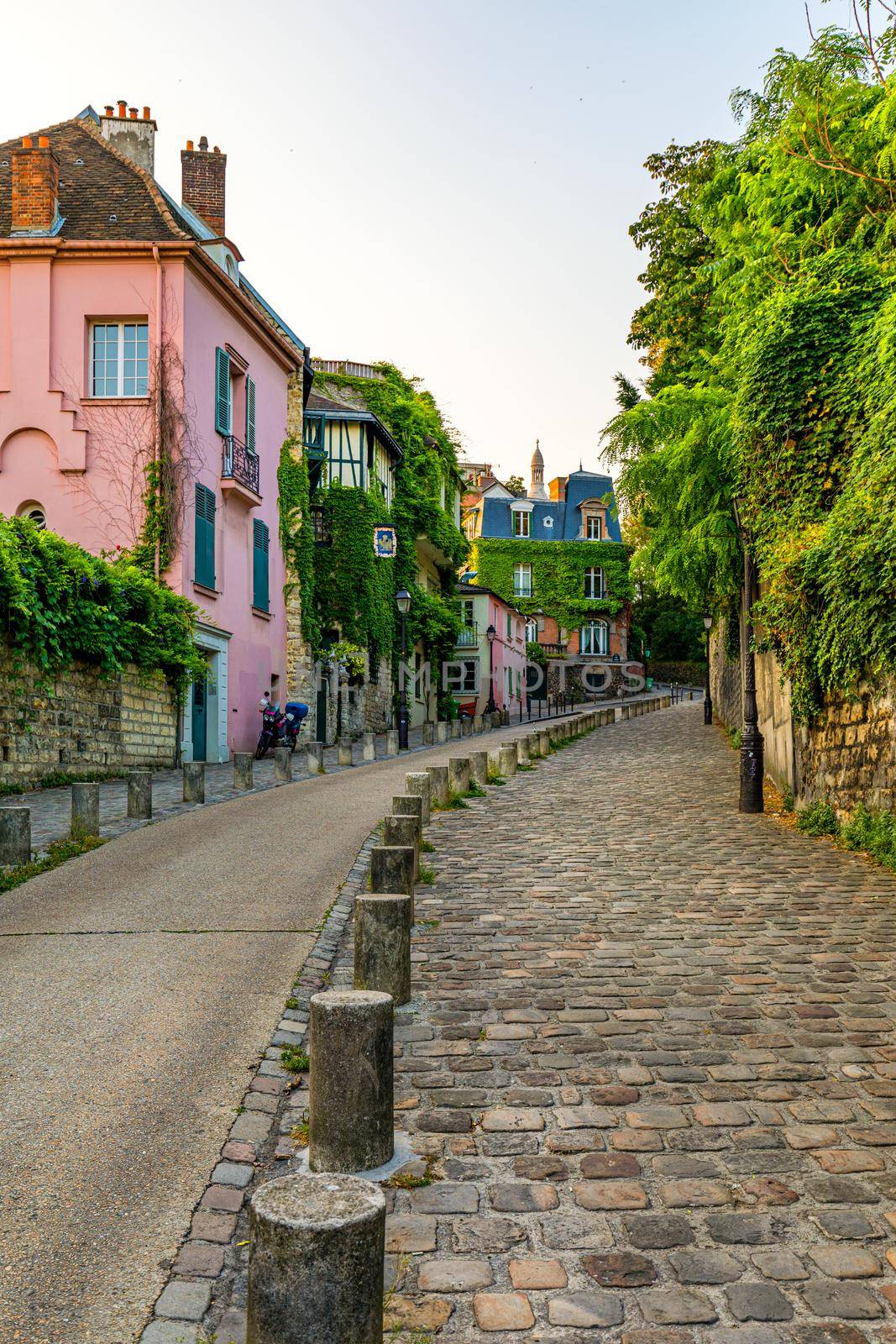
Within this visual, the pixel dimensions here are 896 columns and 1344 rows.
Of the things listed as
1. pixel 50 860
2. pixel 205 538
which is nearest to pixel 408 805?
pixel 50 860

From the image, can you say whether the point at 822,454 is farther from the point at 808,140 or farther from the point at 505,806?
the point at 505,806

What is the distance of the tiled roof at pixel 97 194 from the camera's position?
20.0 meters

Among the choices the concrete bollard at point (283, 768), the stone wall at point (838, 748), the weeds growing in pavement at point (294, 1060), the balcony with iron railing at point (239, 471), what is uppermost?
the balcony with iron railing at point (239, 471)

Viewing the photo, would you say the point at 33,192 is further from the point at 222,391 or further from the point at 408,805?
the point at 408,805

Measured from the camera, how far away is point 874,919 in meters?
7.16

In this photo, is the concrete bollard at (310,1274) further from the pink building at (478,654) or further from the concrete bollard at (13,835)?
the pink building at (478,654)

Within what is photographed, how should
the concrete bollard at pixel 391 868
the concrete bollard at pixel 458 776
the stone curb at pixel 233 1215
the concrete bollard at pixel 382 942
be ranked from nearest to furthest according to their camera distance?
the stone curb at pixel 233 1215
the concrete bollard at pixel 382 942
the concrete bollard at pixel 391 868
the concrete bollard at pixel 458 776

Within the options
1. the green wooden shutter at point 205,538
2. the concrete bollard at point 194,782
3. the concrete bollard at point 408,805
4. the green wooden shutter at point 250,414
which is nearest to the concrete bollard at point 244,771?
the concrete bollard at point 194,782

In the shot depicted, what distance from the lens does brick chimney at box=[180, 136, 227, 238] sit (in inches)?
985

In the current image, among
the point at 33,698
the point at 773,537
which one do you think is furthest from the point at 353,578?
the point at 773,537

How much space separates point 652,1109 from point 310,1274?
88.9 inches

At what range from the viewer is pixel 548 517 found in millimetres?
56250

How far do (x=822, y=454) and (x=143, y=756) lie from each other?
11.4 m

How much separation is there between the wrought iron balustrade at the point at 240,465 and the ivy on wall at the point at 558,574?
32.0m
